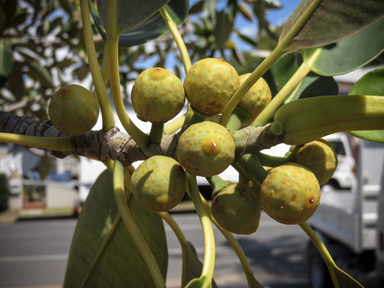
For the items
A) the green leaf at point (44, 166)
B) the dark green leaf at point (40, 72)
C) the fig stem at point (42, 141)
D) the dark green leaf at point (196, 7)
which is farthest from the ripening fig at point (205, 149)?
the green leaf at point (44, 166)

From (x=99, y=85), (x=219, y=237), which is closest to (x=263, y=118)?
(x=99, y=85)

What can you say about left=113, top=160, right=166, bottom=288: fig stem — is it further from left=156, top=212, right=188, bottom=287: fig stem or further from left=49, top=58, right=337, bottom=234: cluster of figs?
left=156, top=212, right=188, bottom=287: fig stem

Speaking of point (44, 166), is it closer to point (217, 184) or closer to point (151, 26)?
point (151, 26)

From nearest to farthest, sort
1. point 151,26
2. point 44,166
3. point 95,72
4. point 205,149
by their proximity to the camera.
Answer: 1. point 205,149
2. point 95,72
3. point 151,26
4. point 44,166

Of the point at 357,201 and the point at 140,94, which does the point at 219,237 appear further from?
the point at 140,94

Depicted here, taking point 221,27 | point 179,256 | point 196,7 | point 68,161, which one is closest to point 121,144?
point 221,27

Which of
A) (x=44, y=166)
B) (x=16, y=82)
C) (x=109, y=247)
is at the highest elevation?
(x=16, y=82)
